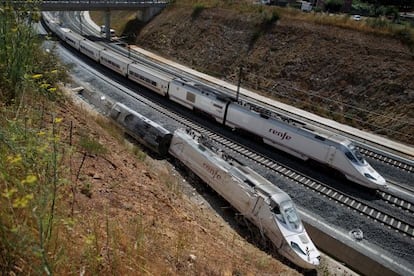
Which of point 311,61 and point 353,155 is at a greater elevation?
point 311,61

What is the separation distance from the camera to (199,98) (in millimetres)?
31328

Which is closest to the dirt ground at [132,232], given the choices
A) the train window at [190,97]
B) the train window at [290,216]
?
the train window at [290,216]

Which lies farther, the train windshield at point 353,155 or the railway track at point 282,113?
the railway track at point 282,113

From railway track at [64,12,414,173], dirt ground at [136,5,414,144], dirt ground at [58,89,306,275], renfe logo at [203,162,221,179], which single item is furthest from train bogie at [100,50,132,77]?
dirt ground at [58,89,306,275]

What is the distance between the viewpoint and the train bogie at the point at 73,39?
53062 millimetres

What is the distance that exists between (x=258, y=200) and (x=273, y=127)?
10231 millimetres

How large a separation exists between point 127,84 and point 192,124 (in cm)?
1437

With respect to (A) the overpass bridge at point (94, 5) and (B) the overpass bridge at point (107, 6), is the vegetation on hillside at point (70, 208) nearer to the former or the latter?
(B) the overpass bridge at point (107, 6)

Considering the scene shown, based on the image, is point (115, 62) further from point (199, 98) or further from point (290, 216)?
point (290, 216)

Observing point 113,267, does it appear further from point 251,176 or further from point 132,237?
point 251,176

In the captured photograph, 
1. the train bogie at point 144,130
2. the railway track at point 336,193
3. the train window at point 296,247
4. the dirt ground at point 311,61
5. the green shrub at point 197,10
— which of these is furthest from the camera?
the green shrub at point 197,10

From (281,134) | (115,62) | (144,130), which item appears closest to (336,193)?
(281,134)

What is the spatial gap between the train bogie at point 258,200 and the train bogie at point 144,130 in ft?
9.13

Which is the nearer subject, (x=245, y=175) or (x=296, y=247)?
(x=296, y=247)
